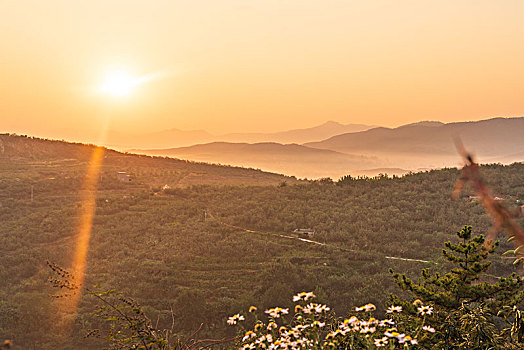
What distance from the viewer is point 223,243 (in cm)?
2436

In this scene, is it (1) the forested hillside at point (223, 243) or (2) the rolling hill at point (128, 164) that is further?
(2) the rolling hill at point (128, 164)

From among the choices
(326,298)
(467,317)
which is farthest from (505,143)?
(467,317)

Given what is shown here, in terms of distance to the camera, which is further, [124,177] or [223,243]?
[124,177]

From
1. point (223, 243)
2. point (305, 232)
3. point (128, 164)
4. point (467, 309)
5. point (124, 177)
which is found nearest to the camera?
point (467, 309)

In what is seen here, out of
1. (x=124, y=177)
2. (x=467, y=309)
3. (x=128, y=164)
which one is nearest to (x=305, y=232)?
(x=467, y=309)

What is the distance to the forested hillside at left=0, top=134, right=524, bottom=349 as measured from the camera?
1759cm

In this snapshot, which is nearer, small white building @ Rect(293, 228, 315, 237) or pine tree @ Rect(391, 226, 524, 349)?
pine tree @ Rect(391, 226, 524, 349)

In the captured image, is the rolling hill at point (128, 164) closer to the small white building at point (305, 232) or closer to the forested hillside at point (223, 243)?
the forested hillside at point (223, 243)

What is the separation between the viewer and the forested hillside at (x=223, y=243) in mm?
17594

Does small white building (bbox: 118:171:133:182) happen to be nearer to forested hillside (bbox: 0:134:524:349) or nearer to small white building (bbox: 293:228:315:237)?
forested hillside (bbox: 0:134:524:349)

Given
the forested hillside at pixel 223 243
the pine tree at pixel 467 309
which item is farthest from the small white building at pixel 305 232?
the pine tree at pixel 467 309

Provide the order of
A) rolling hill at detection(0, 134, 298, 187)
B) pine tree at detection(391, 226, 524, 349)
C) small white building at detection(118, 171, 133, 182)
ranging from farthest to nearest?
1. rolling hill at detection(0, 134, 298, 187)
2. small white building at detection(118, 171, 133, 182)
3. pine tree at detection(391, 226, 524, 349)

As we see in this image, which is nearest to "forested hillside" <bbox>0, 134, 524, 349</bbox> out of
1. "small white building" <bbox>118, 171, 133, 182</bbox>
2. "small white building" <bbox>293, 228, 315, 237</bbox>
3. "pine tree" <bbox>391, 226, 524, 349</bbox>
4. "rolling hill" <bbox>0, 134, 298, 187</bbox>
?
"small white building" <bbox>293, 228, 315, 237</bbox>

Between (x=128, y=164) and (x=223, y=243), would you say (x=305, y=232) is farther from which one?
(x=128, y=164)
